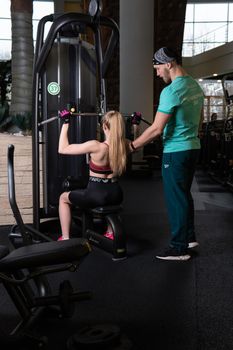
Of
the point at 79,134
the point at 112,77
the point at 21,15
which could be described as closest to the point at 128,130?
the point at 21,15

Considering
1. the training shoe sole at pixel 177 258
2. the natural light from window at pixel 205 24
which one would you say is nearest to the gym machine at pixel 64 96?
the training shoe sole at pixel 177 258

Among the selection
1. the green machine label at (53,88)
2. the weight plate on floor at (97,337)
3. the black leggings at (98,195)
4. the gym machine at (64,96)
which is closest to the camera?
the weight plate on floor at (97,337)

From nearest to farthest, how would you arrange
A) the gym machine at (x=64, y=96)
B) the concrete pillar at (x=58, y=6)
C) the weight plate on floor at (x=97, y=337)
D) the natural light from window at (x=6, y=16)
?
the weight plate on floor at (x=97, y=337) < the gym machine at (x=64, y=96) < the concrete pillar at (x=58, y=6) < the natural light from window at (x=6, y=16)

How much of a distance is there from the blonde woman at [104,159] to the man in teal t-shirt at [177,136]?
0.14 meters

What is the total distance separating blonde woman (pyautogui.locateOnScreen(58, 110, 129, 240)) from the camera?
3.26 metres

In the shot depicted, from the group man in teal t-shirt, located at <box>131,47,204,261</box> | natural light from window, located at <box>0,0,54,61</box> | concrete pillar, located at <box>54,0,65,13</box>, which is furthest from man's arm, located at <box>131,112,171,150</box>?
natural light from window, located at <box>0,0,54,61</box>

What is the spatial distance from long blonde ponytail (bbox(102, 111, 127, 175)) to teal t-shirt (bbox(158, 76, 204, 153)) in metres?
0.31

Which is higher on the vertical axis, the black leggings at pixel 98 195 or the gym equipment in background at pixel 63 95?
the gym equipment in background at pixel 63 95

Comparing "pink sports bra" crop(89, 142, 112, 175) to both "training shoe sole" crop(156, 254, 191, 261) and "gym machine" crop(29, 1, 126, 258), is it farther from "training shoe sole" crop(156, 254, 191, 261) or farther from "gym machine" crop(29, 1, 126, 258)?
"training shoe sole" crop(156, 254, 191, 261)

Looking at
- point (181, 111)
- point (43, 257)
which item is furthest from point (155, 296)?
point (181, 111)

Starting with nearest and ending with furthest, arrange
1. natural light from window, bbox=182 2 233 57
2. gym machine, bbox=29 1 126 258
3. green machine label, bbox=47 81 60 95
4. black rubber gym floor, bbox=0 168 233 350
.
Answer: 1. black rubber gym floor, bbox=0 168 233 350
2. gym machine, bbox=29 1 126 258
3. green machine label, bbox=47 81 60 95
4. natural light from window, bbox=182 2 233 57

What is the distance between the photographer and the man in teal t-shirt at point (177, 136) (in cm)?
313

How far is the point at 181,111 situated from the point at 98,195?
0.86m

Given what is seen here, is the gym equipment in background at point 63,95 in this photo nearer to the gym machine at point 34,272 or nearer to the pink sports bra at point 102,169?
the pink sports bra at point 102,169
